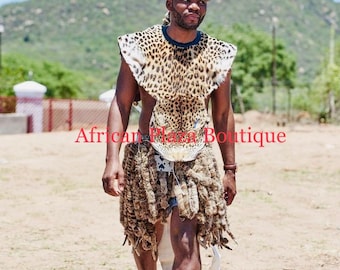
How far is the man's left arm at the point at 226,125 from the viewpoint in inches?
140

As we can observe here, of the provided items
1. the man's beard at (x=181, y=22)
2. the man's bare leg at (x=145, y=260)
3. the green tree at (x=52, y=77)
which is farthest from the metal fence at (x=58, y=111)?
the green tree at (x=52, y=77)

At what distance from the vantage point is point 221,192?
350 centimetres

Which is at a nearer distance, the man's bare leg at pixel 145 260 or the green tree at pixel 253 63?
the man's bare leg at pixel 145 260

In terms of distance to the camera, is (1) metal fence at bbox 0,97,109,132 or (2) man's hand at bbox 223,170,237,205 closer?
(2) man's hand at bbox 223,170,237,205

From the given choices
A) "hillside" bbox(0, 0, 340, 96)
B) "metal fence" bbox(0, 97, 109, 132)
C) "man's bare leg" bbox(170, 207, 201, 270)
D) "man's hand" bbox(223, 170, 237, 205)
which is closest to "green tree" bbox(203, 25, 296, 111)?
"metal fence" bbox(0, 97, 109, 132)

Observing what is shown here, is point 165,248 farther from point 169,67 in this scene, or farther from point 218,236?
point 169,67

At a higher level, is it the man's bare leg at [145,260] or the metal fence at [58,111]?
the man's bare leg at [145,260]

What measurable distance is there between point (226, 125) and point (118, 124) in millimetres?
545

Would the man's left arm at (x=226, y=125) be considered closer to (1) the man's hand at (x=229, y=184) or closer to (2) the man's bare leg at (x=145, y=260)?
(1) the man's hand at (x=229, y=184)

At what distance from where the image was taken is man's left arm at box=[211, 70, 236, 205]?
3547mm

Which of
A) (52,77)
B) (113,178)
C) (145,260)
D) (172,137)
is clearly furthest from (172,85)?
(52,77)

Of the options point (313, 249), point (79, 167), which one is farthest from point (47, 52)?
point (313, 249)

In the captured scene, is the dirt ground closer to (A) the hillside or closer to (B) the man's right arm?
(B) the man's right arm

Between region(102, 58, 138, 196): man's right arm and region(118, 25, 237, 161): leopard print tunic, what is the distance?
0.07 m
